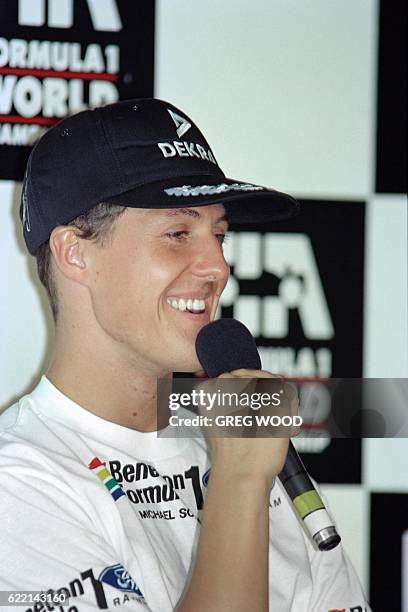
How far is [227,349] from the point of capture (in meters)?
1.08

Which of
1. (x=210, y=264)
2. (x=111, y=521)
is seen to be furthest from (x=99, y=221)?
(x=111, y=521)

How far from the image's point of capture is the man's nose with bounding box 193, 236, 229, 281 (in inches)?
46.6

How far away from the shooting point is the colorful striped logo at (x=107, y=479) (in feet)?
3.57

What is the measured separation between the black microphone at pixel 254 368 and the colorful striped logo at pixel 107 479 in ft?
0.61

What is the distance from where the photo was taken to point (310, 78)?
1.82 meters

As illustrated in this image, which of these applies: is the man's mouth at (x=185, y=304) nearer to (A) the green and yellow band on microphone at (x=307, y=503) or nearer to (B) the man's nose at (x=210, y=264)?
(B) the man's nose at (x=210, y=264)

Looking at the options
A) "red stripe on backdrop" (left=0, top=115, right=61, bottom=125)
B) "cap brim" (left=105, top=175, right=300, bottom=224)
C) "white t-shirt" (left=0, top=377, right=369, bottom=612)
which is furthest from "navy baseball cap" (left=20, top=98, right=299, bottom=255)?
"red stripe on backdrop" (left=0, top=115, right=61, bottom=125)

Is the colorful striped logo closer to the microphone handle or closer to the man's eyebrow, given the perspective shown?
the microphone handle

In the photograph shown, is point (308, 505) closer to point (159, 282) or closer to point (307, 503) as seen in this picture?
point (307, 503)

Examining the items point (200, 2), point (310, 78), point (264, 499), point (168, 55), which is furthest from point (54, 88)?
point (264, 499)

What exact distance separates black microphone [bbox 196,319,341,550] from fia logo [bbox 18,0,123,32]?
0.86 meters

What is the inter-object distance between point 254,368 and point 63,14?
98 centimetres

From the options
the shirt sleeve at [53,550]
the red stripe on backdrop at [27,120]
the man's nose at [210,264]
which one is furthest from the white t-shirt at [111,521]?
the red stripe on backdrop at [27,120]

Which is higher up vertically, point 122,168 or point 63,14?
point 63,14
